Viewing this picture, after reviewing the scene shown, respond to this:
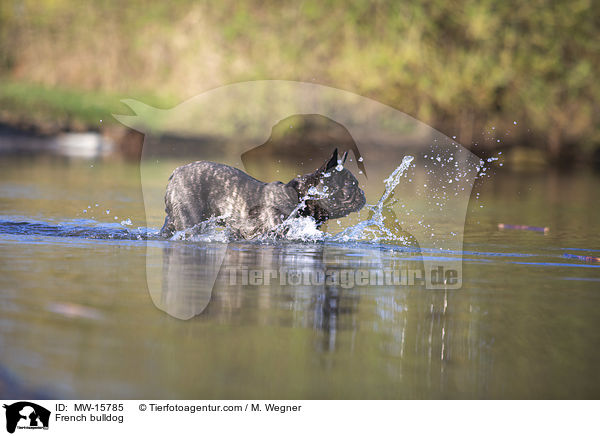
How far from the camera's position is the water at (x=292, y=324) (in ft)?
14.8

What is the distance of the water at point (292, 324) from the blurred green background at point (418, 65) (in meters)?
22.3

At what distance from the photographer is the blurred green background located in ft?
105

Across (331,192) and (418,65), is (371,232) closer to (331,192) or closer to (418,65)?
(331,192)

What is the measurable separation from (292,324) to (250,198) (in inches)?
152

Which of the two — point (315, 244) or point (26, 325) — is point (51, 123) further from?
point (26, 325)

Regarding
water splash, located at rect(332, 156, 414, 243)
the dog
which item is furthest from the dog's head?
water splash, located at rect(332, 156, 414, 243)

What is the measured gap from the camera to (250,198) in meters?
9.47

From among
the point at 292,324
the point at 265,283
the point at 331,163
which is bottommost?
the point at 292,324

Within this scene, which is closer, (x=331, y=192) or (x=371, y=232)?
(x=331, y=192)
